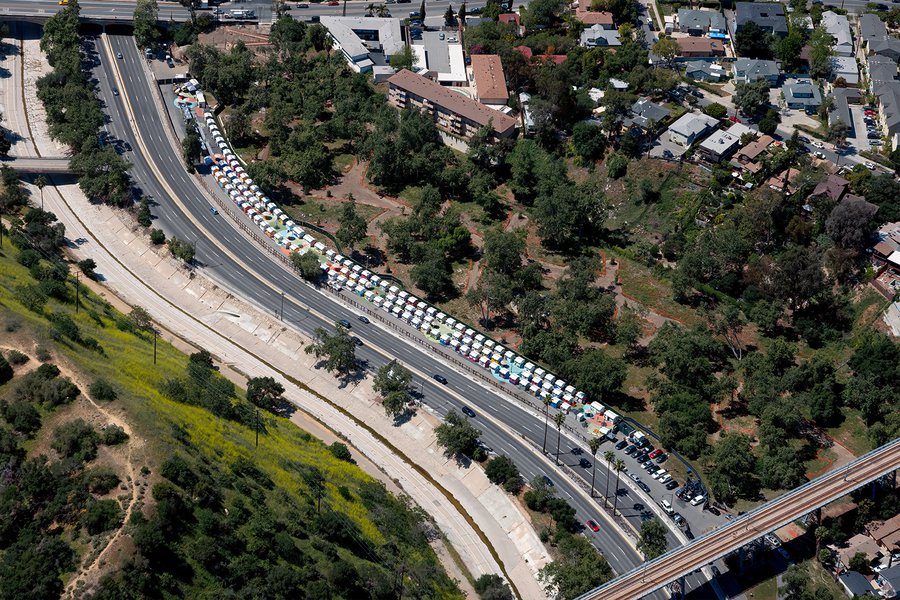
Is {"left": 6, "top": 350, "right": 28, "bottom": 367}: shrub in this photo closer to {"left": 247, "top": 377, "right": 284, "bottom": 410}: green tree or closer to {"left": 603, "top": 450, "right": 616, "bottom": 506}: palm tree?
{"left": 247, "top": 377, "right": 284, "bottom": 410}: green tree

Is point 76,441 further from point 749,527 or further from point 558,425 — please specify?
point 749,527

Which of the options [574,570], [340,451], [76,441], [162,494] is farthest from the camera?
[340,451]

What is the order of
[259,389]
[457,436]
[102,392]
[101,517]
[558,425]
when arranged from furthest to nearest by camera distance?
[259,389], [558,425], [457,436], [102,392], [101,517]

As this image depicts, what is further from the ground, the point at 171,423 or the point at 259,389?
the point at 171,423

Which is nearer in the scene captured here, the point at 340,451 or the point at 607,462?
the point at 340,451

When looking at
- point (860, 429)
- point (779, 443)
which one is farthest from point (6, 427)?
point (860, 429)

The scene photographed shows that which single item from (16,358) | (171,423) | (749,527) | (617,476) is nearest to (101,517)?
(171,423)

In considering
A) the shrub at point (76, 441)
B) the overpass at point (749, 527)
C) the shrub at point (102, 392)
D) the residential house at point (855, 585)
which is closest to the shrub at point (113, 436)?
the shrub at point (76, 441)

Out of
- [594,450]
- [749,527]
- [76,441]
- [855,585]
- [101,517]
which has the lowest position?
[855,585]
